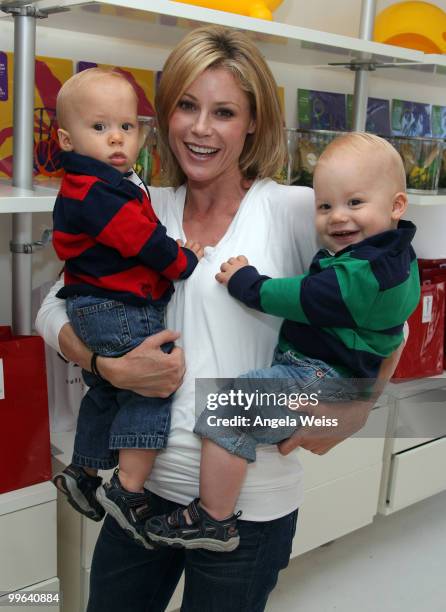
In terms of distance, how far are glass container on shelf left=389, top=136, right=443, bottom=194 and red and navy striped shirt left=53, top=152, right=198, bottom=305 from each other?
1205 millimetres

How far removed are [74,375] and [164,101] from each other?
933mm

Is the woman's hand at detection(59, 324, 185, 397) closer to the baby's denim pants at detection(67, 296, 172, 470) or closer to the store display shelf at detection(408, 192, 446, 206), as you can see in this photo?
the baby's denim pants at detection(67, 296, 172, 470)

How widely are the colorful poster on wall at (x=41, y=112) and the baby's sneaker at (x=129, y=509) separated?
3.32 feet

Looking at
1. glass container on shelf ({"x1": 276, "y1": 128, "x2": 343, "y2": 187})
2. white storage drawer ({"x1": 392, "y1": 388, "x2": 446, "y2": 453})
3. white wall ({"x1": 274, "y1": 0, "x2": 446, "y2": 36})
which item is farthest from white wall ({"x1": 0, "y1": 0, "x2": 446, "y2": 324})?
white storage drawer ({"x1": 392, "y1": 388, "x2": 446, "y2": 453})

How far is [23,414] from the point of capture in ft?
5.58

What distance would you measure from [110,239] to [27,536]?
0.89m

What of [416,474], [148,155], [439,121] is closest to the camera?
[148,155]

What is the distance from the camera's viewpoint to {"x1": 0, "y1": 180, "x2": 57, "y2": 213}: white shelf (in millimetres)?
1447

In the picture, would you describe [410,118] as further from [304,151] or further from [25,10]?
[25,10]

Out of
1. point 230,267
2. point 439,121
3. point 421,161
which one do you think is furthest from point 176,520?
point 439,121

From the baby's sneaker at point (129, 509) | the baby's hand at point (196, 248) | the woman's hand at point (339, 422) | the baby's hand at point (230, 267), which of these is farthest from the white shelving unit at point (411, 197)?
the woman's hand at point (339, 422)

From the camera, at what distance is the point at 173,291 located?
53.4 inches

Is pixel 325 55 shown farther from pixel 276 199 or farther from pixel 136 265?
pixel 136 265

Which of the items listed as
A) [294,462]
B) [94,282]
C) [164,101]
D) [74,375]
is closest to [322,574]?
[74,375]
